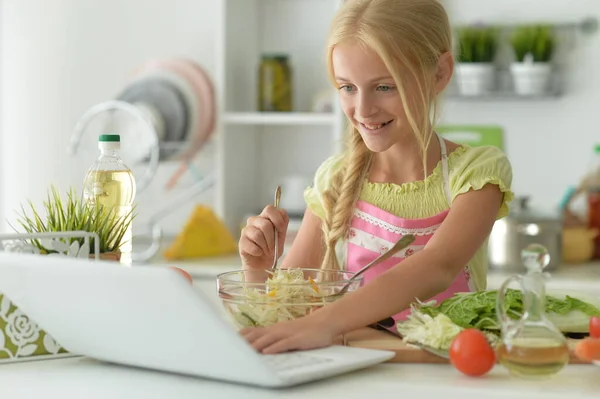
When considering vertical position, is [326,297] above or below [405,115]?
below

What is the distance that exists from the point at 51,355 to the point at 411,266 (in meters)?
0.51

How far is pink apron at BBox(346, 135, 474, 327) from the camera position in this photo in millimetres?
1698

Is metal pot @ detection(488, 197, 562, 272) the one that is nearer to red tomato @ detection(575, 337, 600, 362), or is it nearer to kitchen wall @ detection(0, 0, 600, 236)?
kitchen wall @ detection(0, 0, 600, 236)

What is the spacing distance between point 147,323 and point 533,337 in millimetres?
420

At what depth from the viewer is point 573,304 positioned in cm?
133

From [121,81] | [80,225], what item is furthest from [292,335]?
[121,81]

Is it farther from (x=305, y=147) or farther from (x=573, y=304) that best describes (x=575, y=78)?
(x=573, y=304)

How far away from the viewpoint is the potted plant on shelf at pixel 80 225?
128 centimetres

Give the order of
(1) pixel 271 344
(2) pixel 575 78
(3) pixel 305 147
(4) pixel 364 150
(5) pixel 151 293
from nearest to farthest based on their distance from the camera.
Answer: (5) pixel 151 293 → (1) pixel 271 344 → (4) pixel 364 150 → (2) pixel 575 78 → (3) pixel 305 147

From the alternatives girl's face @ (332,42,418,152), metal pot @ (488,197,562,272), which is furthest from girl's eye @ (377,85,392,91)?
metal pot @ (488,197,562,272)

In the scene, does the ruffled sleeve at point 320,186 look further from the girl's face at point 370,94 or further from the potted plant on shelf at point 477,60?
the potted plant on shelf at point 477,60

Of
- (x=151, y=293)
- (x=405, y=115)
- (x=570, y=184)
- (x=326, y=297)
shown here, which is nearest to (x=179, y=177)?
(x=570, y=184)

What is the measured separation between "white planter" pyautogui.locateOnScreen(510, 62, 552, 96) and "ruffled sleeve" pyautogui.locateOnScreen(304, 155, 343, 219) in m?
1.45

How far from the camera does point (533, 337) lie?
106 cm
